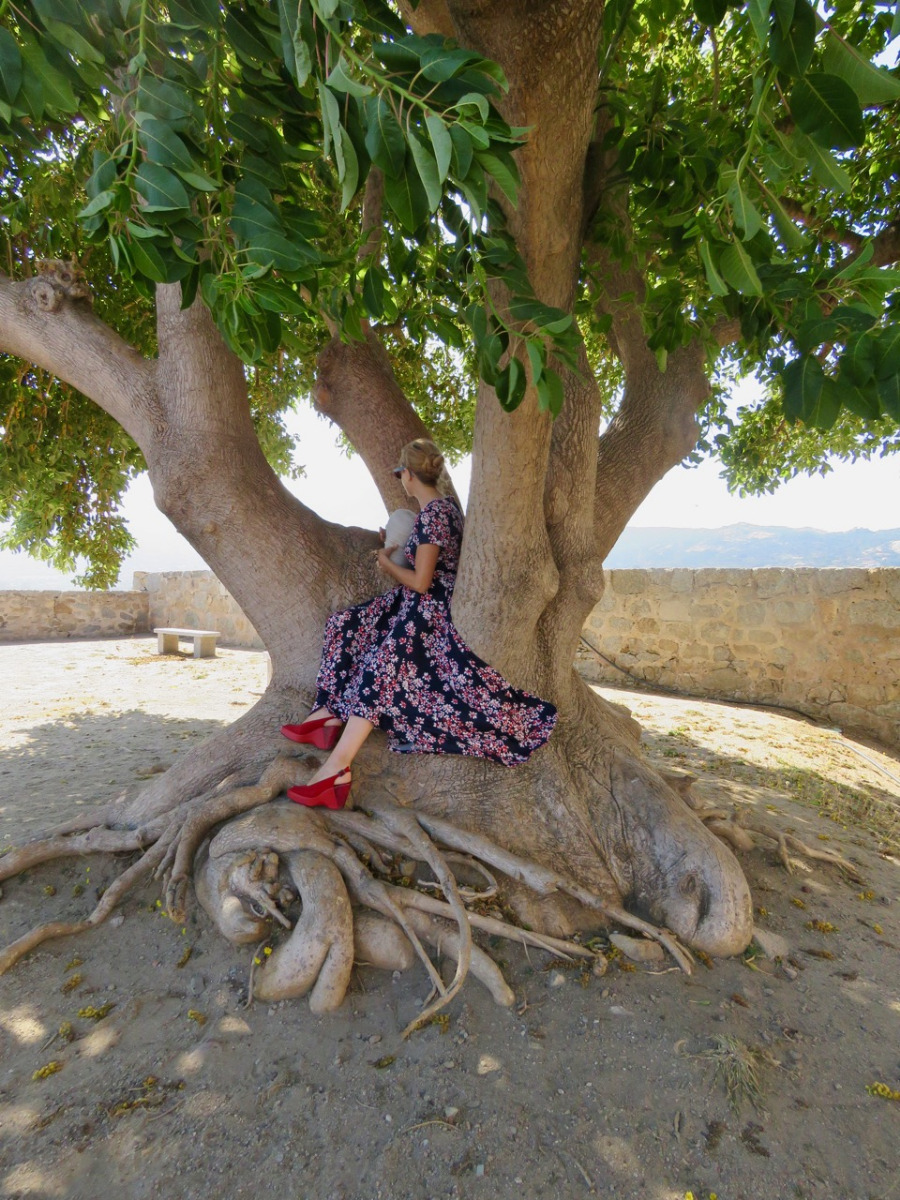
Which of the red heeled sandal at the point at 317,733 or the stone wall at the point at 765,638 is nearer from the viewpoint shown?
the red heeled sandal at the point at 317,733

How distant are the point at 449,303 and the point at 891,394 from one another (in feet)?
5.08

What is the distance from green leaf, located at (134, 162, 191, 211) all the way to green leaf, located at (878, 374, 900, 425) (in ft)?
4.67

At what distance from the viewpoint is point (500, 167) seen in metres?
1.05

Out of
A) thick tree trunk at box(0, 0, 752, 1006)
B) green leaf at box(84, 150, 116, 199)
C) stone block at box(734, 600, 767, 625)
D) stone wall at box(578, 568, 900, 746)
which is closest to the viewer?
green leaf at box(84, 150, 116, 199)

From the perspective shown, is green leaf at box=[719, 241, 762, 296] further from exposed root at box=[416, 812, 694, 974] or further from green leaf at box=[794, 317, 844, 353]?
exposed root at box=[416, 812, 694, 974]

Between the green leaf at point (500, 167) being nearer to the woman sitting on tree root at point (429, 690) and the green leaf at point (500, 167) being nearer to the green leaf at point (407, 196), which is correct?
the green leaf at point (407, 196)

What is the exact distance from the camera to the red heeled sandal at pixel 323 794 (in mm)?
2516

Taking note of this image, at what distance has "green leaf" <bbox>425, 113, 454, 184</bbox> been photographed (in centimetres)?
93

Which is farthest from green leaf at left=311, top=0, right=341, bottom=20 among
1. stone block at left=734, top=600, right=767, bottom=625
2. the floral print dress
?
stone block at left=734, top=600, right=767, bottom=625

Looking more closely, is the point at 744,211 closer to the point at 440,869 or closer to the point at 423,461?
the point at 423,461

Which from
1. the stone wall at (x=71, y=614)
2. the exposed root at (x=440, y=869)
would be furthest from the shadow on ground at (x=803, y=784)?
the stone wall at (x=71, y=614)

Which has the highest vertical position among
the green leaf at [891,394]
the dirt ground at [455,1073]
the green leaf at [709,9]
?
the green leaf at [709,9]

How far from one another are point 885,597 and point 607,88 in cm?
536

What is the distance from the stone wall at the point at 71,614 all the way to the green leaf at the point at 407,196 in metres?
12.5
